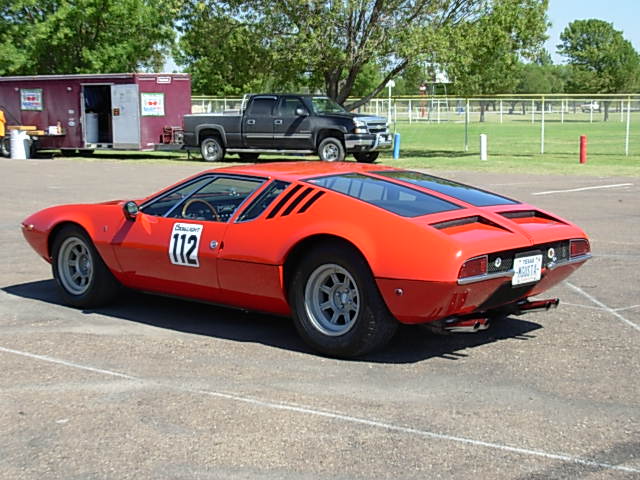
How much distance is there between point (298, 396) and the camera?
5387 mm

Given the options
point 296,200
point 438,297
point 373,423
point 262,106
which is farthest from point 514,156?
point 373,423

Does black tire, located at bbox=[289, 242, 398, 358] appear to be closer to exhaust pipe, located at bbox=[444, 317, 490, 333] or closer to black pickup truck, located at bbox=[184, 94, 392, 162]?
exhaust pipe, located at bbox=[444, 317, 490, 333]

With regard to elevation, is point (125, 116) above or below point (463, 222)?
above

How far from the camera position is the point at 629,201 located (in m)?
16.7

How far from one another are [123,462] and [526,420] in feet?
6.73

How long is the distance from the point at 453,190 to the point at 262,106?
2228cm

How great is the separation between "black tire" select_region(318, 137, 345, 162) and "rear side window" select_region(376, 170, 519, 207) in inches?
785

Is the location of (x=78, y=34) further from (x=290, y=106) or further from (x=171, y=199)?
(x=171, y=199)

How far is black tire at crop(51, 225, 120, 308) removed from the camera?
7.64 meters

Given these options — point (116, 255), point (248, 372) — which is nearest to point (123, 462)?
point (248, 372)

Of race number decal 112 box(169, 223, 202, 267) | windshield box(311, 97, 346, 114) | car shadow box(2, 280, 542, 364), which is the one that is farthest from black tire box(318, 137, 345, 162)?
race number decal 112 box(169, 223, 202, 267)

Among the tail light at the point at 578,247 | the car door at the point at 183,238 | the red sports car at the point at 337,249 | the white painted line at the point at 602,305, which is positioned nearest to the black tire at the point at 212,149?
the white painted line at the point at 602,305

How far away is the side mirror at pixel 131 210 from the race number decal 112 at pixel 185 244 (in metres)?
0.44

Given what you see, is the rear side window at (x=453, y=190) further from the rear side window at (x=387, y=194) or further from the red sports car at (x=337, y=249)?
the rear side window at (x=387, y=194)
